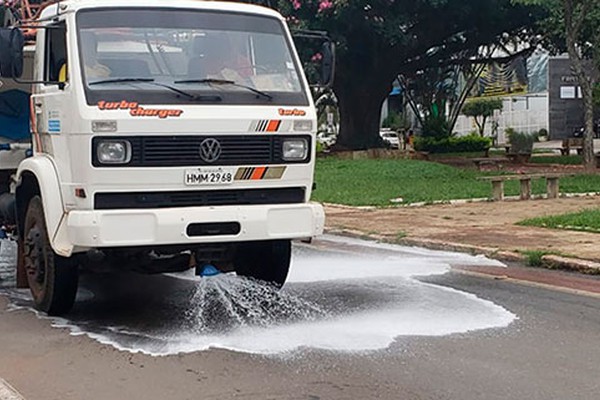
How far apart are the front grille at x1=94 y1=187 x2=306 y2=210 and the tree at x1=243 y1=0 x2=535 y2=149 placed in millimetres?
19405

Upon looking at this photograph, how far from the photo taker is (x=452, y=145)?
1355 inches

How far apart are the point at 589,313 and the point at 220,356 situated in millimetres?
3402

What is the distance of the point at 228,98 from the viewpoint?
810 centimetres

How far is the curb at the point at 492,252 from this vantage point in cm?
1099

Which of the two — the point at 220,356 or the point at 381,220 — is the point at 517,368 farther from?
the point at 381,220

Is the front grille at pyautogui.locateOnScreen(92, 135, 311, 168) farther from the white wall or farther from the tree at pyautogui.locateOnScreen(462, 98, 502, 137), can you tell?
the white wall

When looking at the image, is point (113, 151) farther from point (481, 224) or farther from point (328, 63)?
point (481, 224)

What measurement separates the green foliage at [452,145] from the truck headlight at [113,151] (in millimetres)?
27088

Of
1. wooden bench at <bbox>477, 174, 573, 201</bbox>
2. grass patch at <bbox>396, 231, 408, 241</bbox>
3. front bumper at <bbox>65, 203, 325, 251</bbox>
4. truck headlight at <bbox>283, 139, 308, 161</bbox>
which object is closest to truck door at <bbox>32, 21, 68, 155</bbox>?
front bumper at <bbox>65, 203, 325, 251</bbox>


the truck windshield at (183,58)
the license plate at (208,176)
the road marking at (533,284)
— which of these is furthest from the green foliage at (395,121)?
the license plate at (208,176)

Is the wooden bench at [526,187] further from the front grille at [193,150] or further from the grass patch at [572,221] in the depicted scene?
the front grille at [193,150]

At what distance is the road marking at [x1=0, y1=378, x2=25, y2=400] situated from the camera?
623 cm

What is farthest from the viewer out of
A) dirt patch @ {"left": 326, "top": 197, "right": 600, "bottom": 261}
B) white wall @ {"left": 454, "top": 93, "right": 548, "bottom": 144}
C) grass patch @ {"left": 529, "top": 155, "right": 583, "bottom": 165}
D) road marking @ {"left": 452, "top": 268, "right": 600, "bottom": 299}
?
white wall @ {"left": 454, "top": 93, "right": 548, "bottom": 144}

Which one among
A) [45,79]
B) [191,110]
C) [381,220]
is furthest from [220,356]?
Result: [381,220]
